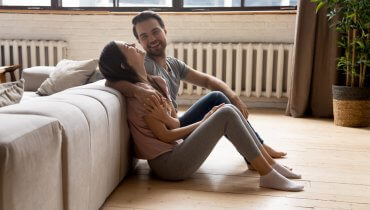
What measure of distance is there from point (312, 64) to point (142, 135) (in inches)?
88.1

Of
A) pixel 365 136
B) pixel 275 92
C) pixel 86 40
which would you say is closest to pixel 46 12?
pixel 86 40

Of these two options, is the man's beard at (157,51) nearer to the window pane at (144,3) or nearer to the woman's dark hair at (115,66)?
the woman's dark hair at (115,66)

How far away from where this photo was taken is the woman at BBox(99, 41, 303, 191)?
2.23 meters

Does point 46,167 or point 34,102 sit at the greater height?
point 34,102

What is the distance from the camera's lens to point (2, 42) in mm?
4645

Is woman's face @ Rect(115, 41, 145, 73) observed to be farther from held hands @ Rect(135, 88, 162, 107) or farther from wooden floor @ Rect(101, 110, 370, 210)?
wooden floor @ Rect(101, 110, 370, 210)

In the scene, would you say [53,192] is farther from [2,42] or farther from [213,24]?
[2,42]

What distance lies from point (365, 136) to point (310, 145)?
1.84ft

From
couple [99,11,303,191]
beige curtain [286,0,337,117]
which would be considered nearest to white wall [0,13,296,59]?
beige curtain [286,0,337,117]

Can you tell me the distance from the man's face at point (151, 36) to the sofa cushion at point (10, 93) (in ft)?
2.83

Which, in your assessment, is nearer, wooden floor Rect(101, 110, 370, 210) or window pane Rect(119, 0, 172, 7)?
wooden floor Rect(101, 110, 370, 210)

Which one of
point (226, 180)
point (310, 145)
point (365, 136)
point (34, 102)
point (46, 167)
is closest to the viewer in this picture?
point (46, 167)

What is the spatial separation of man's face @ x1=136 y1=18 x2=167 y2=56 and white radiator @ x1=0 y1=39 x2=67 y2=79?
7.59ft

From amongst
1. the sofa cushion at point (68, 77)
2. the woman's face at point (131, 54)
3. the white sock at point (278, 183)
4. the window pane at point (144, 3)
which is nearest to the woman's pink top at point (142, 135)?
the woman's face at point (131, 54)
